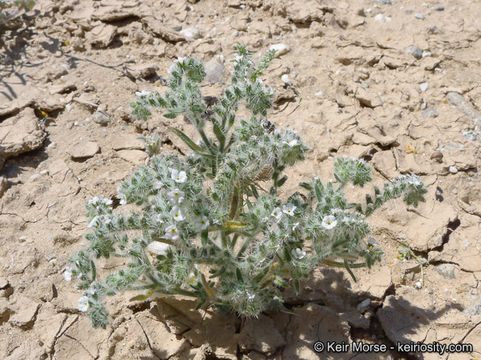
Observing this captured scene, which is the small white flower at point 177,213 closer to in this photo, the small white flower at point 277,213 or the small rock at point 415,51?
the small white flower at point 277,213

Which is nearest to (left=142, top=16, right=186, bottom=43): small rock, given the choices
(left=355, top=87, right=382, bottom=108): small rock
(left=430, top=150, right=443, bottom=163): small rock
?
(left=355, top=87, right=382, bottom=108): small rock

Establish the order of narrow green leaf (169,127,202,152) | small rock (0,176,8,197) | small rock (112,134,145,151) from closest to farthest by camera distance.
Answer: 1. narrow green leaf (169,127,202,152)
2. small rock (0,176,8,197)
3. small rock (112,134,145,151)

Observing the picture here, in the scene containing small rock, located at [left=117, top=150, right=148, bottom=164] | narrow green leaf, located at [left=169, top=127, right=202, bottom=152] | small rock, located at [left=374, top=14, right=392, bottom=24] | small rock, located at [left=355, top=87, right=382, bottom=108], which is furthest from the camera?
small rock, located at [left=374, top=14, right=392, bottom=24]

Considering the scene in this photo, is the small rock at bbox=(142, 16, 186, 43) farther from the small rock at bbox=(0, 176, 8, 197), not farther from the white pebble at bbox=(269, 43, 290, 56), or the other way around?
the small rock at bbox=(0, 176, 8, 197)

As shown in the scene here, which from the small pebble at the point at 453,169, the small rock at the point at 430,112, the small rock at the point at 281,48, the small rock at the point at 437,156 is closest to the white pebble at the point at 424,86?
the small rock at the point at 430,112

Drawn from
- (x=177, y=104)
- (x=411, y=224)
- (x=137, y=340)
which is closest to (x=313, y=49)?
(x=411, y=224)
